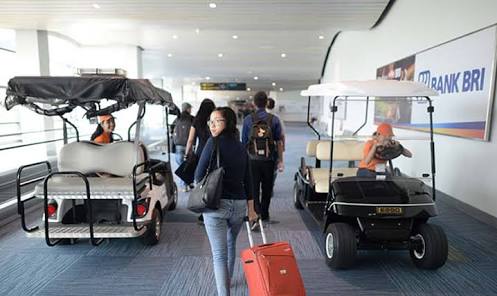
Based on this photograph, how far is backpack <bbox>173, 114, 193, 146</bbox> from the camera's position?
208 inches

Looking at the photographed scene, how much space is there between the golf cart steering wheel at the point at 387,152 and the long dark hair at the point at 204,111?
1.92 metres

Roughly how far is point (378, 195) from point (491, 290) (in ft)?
3.71

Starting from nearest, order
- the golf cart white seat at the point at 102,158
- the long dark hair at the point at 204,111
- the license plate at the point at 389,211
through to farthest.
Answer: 1. the license plate at the point at 389,211
2. the golf cart white seat at the point at 102,158
3. the long dark hair at the point at 204,111

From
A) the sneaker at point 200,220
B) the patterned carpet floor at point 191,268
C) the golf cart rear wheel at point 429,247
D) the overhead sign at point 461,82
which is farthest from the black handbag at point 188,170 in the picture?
the overhead sign at point 461,82

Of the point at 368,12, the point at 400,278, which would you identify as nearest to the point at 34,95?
the point at 400,278

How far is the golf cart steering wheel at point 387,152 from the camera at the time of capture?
10.7ft

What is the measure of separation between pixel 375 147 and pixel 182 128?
3107 mm

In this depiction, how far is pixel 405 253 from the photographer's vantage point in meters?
3.32

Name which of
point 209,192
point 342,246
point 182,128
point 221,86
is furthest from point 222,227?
point 221,86

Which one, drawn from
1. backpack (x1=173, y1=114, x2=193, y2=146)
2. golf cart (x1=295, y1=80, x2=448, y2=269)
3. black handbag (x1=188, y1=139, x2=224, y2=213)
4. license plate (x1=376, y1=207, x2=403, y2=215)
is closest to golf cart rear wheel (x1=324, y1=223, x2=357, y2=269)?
golf cart (x1=295, y1=80, x2=448, y2=269)

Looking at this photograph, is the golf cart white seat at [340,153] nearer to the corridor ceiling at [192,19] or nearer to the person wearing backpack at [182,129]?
the person wearing backpack at [182,129]

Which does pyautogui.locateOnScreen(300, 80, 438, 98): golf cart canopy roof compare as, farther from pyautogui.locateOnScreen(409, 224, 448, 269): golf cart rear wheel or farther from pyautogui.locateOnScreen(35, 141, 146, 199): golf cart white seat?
pyautogui.locateOnScreen(35, 141, 146, 199): golf cart white seat

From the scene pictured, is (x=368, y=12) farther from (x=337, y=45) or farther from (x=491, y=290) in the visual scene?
(x=491, y=290)

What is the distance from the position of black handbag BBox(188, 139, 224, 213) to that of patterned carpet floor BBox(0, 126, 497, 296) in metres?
0.98
